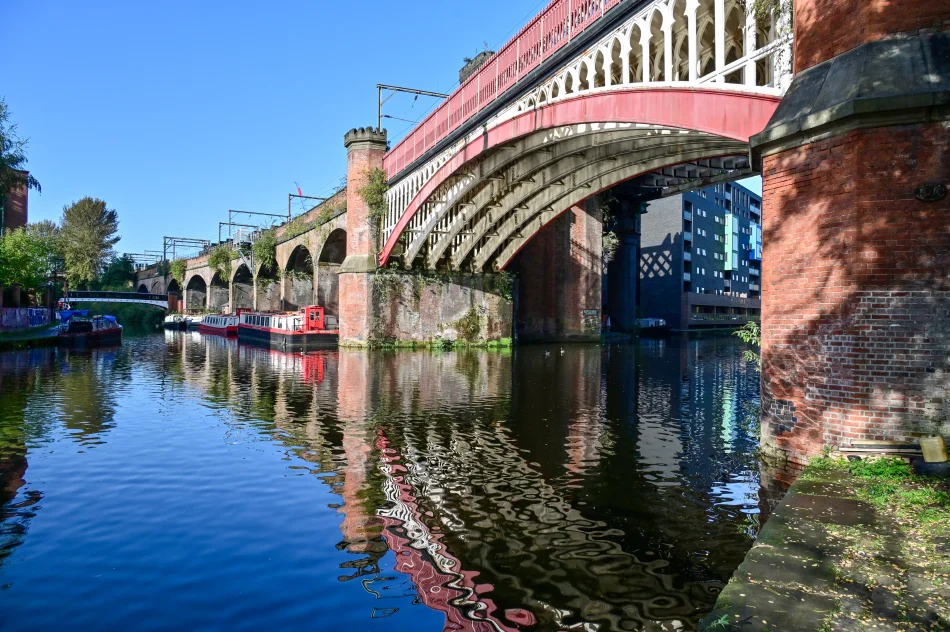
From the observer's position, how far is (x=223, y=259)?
6397cm

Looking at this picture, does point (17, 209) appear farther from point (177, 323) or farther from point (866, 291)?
point (866, 291)

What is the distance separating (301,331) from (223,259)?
35971 mm

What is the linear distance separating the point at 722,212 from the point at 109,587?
7732cm

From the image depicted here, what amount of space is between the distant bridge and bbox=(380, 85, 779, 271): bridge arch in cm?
6160

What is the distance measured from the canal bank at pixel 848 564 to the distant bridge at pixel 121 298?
8597cm

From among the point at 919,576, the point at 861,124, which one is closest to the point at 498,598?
the point at 919,576

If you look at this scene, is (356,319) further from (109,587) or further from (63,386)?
(109,587)

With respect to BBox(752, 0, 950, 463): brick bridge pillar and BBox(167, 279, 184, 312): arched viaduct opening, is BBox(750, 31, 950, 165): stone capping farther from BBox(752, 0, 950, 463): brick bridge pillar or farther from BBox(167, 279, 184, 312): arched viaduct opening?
BBox(167, 279, 184, 312): arched viaduct opening

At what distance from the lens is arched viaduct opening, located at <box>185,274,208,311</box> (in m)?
80.5

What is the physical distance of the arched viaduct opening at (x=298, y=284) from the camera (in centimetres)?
4762

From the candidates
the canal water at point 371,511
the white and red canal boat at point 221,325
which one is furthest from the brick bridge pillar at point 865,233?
the white and red canal boat at point 221,325

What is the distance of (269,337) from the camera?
114ft

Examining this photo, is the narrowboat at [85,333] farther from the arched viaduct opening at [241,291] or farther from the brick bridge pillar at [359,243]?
the arched viaduct opening at [241,291]

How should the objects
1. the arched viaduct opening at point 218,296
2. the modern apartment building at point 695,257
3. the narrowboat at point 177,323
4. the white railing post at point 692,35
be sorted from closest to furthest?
1. the white railing post at point 692,35
2. the narrowboat at point 177,323
3. the modern apartment building at point 695,257
4. the arched viaduct opening at point 218,296
